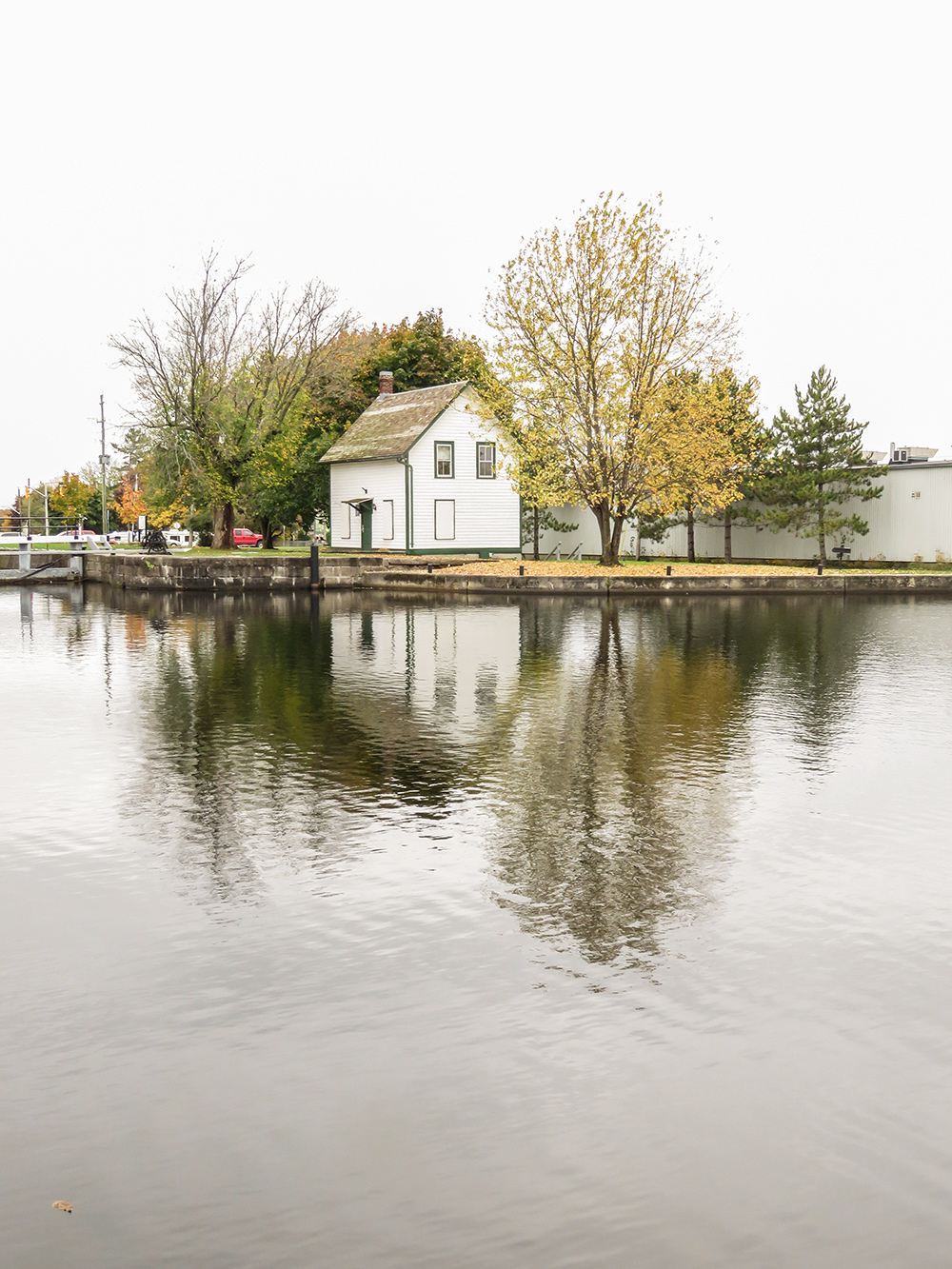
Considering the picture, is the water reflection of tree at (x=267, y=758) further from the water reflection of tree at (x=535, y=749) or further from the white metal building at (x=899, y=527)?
the white metal building at (x=899, y=527)

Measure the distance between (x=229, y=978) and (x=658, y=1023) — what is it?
1.85 m

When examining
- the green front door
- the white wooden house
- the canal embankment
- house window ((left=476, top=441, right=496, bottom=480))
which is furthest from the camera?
the green front door

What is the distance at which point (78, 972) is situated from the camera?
5418 mm

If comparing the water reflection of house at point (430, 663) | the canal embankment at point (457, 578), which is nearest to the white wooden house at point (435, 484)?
the canal embankment at point (457, 578)

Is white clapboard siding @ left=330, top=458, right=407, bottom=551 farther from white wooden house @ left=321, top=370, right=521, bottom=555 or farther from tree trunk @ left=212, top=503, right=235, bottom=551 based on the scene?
tree trunk @ left=212, top=503, right=235, bottom=551

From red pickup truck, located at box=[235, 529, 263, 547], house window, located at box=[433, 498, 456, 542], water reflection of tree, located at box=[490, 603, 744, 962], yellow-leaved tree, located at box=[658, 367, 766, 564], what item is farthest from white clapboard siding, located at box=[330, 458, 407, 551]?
water reflection of tree, located at box=[490, 603, 744, 962]

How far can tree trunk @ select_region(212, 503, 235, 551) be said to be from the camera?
2264 inches

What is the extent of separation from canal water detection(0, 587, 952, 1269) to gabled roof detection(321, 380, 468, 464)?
136 feet

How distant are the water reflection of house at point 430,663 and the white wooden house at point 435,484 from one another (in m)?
23.6

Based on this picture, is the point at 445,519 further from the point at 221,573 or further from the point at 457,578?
the point at 457,578

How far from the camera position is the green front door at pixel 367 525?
5472cm

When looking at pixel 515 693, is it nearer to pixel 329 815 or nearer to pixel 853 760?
pixel 853 760

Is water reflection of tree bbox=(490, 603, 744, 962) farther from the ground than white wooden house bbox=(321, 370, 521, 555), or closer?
closer

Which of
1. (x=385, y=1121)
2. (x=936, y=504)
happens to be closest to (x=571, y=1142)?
(x=385, y=1121)
